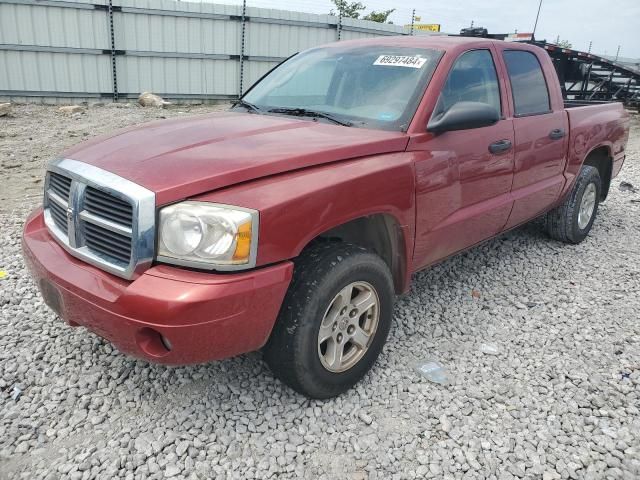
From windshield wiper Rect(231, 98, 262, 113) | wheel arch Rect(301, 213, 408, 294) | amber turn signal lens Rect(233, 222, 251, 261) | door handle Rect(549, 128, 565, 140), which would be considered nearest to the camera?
amber turn signal lens Rect(233, 222, 251, 261)

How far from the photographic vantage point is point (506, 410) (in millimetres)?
2615

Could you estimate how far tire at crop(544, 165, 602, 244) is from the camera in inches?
186

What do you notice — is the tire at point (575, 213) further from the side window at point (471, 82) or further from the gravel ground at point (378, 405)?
the side window at point (471, 82)

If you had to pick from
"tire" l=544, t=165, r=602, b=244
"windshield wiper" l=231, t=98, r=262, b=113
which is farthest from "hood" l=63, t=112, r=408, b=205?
"tire" l=544, t=165, r=602, b=244

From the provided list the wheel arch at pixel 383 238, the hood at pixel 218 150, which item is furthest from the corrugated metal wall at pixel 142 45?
the wheel arch at pixel 383 238

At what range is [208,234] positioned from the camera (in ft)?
6.69

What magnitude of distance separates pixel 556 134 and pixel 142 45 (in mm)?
10950

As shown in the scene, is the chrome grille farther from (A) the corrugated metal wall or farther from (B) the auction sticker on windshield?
(A) the corrugated metal wall

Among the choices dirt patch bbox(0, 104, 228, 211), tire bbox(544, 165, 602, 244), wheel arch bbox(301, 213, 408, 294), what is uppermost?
wheel arch bbox(301, 213, 408, 294)

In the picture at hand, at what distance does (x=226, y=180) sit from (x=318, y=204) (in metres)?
0.41

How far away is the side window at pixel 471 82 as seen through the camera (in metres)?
3.12

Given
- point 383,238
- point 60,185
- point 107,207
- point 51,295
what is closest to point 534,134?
point 383,238

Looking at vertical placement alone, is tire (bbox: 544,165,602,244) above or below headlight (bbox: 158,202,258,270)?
below

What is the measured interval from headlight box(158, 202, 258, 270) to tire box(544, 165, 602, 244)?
12.0 feet
